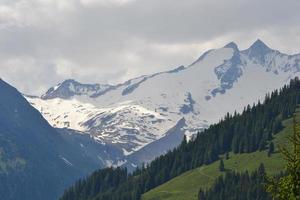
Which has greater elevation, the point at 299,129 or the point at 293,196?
the point at 299,129

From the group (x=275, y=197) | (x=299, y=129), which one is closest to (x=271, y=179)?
(x=275, y=197)

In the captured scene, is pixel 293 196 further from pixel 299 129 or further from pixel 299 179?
pixel 299 129

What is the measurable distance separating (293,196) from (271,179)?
4.36ft

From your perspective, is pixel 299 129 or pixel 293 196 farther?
pixel 299 129

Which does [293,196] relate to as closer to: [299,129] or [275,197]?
[275,197]

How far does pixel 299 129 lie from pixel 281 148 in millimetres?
2010

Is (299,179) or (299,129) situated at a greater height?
(299,129)

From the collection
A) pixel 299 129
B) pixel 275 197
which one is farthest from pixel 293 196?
pixel 299 129

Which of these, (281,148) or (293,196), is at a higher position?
(281,148)

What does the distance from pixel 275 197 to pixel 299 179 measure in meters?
1.38

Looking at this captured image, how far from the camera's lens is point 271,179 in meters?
33.0

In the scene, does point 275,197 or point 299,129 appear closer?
point 275,197

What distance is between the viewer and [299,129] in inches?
1359

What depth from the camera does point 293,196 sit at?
32.2m
